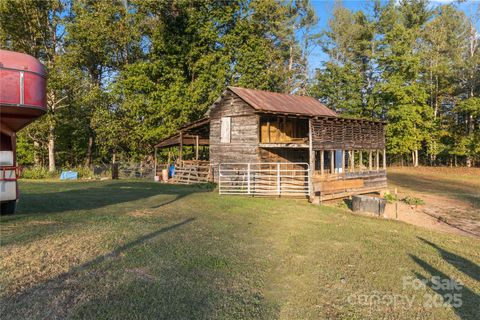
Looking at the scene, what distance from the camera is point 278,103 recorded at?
2288 centimetres

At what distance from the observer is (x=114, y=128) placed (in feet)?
106

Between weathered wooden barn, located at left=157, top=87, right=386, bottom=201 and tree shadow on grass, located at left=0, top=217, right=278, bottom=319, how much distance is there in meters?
12.4

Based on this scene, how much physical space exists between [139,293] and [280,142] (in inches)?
638

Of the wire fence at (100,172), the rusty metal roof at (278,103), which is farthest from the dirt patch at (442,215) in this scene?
the wire fence at (100,172)

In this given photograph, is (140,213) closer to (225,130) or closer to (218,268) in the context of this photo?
(218,268)

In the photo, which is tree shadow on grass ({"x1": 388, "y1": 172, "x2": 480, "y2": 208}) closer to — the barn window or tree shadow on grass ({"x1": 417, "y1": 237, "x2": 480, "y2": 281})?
tree shadow on grass ({"x1": 417, "y1": 237, "x2": 480, "y2": 281})

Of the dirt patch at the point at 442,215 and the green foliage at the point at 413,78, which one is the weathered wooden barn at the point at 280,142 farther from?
the green foliage at the point at 413,78

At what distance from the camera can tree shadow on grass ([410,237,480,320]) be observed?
477 cm

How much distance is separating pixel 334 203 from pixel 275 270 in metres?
12.8

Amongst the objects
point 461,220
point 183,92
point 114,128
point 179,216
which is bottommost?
point 461,220

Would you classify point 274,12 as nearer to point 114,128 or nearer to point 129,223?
point 114,128

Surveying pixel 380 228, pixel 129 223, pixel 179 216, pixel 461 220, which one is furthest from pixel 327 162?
pixel 129 223

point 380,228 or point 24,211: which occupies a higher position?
point 24,211

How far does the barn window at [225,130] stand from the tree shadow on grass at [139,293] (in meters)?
17.4
